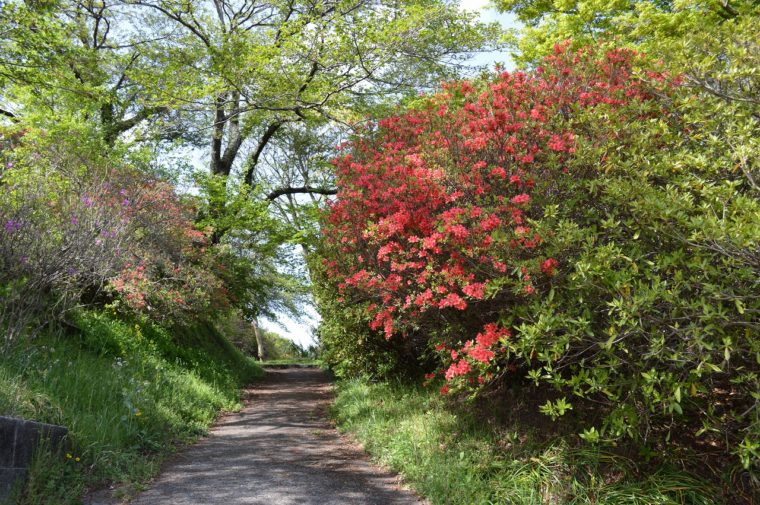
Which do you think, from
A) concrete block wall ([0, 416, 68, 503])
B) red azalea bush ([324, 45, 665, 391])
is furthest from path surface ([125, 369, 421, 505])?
red azalea bush ([324, 45, 665, 391])

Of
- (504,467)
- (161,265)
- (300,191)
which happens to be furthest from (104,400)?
(300,191)

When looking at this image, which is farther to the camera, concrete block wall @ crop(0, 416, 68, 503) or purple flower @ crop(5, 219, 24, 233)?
purple flower @ crop(5, 219, 24, 233)

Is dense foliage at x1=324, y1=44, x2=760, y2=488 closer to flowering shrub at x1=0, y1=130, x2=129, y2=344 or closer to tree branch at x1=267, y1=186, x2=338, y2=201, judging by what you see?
flowering shrub at x1=0, y1=130, x2=129, y2=344

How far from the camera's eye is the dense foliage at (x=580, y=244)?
374 cm

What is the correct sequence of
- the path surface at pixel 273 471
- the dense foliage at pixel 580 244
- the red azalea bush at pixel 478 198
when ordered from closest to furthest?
the dense foliage at pixel 580 244 → the red azalea bush at pixel 478 198 → the path surface at pixel 273 471

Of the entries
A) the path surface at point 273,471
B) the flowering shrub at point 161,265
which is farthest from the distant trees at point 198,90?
the path surface at point 273,471

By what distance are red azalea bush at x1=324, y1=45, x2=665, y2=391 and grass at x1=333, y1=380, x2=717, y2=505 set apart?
869 millimetres

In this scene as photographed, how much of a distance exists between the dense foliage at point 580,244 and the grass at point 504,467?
429 mm

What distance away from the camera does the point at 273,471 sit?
19.9ft

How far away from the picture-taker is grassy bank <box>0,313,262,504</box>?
4938 millimetres

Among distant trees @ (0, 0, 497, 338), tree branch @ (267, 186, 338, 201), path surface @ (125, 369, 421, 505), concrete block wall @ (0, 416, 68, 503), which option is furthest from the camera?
tree branch @ (267, 186, 338, 201)

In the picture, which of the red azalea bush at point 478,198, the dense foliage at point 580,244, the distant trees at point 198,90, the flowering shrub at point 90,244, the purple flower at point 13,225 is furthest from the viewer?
the distant trees at point 198,90

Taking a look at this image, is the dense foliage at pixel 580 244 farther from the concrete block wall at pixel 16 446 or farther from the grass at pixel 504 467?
the concrete block wall at pixel 16 446

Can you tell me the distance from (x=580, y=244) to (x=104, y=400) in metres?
5.49
